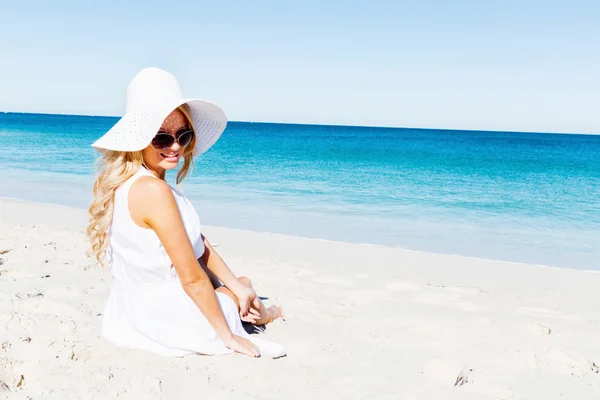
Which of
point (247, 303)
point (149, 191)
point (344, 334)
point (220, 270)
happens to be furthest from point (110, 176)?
point (344, 334)

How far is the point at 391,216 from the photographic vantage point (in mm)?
10938

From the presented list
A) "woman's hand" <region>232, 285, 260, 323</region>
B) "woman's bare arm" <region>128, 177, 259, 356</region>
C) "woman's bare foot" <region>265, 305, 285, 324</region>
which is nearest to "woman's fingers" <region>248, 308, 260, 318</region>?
"woman's hand" <region>232, 285, 260, 323</region>

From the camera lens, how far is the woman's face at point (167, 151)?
289 cm

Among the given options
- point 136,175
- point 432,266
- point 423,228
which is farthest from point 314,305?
point 423,228

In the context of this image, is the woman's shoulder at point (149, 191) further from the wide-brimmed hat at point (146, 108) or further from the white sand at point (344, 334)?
the white sand at point (344, 334)

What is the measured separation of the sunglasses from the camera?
2848mm

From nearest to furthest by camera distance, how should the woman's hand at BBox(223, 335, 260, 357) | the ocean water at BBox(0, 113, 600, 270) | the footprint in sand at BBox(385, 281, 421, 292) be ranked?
1. the woman's hand at BBox(223, 335, 260, 357)
2. the footprint in sand at BBox(385, 281, 421, 292)
3. the ocean water at BBox(0, 113, 600, 270)

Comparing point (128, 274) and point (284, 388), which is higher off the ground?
point (128, 274)

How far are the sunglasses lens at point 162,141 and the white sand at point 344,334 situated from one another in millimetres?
1162

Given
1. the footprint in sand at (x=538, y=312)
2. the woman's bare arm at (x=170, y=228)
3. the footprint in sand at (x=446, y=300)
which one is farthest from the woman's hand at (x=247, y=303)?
the footprint in sand at (x=538, y=312)

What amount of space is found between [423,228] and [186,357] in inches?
283

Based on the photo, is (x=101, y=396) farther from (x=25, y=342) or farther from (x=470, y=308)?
(x=470, y=308)

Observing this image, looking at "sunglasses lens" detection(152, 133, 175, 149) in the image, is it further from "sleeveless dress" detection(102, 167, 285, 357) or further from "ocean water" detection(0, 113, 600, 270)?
"ocean water" detection(0, 113, 600, 270)

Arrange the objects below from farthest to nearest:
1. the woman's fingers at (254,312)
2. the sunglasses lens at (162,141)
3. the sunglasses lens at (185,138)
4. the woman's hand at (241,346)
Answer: the woman's fingers at (254,312)
the woman's hand at (241,346)
the sunglasses lens at (185,138)
the sunglasses lens at (162,141)
